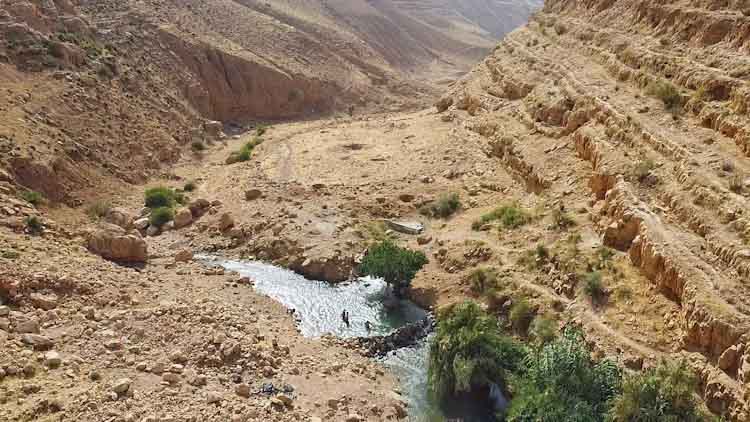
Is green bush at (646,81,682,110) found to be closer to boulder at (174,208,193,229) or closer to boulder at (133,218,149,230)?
boulder at (174,208,193,229)

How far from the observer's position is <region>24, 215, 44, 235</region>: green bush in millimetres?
20773

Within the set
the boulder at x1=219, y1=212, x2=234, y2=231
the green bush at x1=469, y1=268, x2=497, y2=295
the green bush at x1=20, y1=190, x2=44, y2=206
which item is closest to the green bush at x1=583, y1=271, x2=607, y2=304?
the green bush at x1=469, y1=268, x2=497, y2=295

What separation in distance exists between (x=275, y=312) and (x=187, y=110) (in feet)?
79.8

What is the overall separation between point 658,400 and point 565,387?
6.61 feet

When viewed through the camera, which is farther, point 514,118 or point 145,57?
point 145,57

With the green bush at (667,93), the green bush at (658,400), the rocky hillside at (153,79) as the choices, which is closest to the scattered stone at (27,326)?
the rocky hillside at (153,79)

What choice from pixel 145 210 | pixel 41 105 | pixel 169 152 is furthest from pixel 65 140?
pixel 169 152

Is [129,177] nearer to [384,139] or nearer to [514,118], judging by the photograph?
[384,139]

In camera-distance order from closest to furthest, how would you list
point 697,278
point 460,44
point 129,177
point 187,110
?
point 697,278, point 129,177, point 187,110, point 460,44

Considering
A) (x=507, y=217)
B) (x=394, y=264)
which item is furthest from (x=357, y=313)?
(x=507, y=217)

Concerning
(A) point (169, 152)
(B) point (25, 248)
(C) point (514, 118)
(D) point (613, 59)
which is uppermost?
(D) point (613, 59)

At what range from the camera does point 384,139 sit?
37.0 m

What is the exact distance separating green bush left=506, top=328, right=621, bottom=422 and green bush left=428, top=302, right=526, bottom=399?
4.14 ft

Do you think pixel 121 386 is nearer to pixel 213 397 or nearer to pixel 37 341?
pixel 213 397
